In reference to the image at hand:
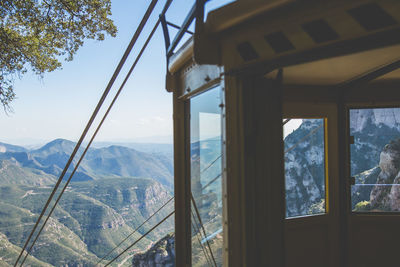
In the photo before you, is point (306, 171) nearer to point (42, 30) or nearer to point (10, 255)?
point (42, 30)

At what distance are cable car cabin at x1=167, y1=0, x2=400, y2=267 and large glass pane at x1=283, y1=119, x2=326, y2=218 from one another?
1 centimetres

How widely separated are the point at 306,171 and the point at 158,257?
2517 cm

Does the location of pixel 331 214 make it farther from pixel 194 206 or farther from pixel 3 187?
pixel 3 187

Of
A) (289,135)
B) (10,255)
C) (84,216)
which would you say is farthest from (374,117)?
(84,216)

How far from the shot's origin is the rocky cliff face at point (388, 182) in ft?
10.2

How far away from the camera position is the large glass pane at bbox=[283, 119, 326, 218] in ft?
10.2

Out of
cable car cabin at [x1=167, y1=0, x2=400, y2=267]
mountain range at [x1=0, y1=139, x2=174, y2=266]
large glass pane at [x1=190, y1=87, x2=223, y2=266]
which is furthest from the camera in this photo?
mountain range at [x1=0, y1=139, x2=174, y2=266]

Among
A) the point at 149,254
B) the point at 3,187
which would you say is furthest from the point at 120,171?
the point at 149,254

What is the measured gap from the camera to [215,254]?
185cm

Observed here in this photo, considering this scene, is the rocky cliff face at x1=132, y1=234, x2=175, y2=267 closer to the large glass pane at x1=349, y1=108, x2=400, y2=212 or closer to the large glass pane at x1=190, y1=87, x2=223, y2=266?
the large glass pane at x1=349, y1=108, x2=400, y2=212

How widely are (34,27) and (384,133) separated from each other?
5.94 m

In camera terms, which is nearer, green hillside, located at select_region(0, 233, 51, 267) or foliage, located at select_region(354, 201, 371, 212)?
foliage, located at select_region(354, 201, 371, 212)

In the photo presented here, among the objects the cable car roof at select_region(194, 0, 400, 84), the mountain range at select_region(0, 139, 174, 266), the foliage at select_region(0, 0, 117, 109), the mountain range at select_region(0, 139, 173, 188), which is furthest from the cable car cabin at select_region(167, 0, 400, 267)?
the mountain range at select_region(0, 139, 173, 188)

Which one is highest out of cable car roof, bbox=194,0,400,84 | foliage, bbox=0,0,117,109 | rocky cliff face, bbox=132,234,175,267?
foliage, bbox=0,0,117,109
